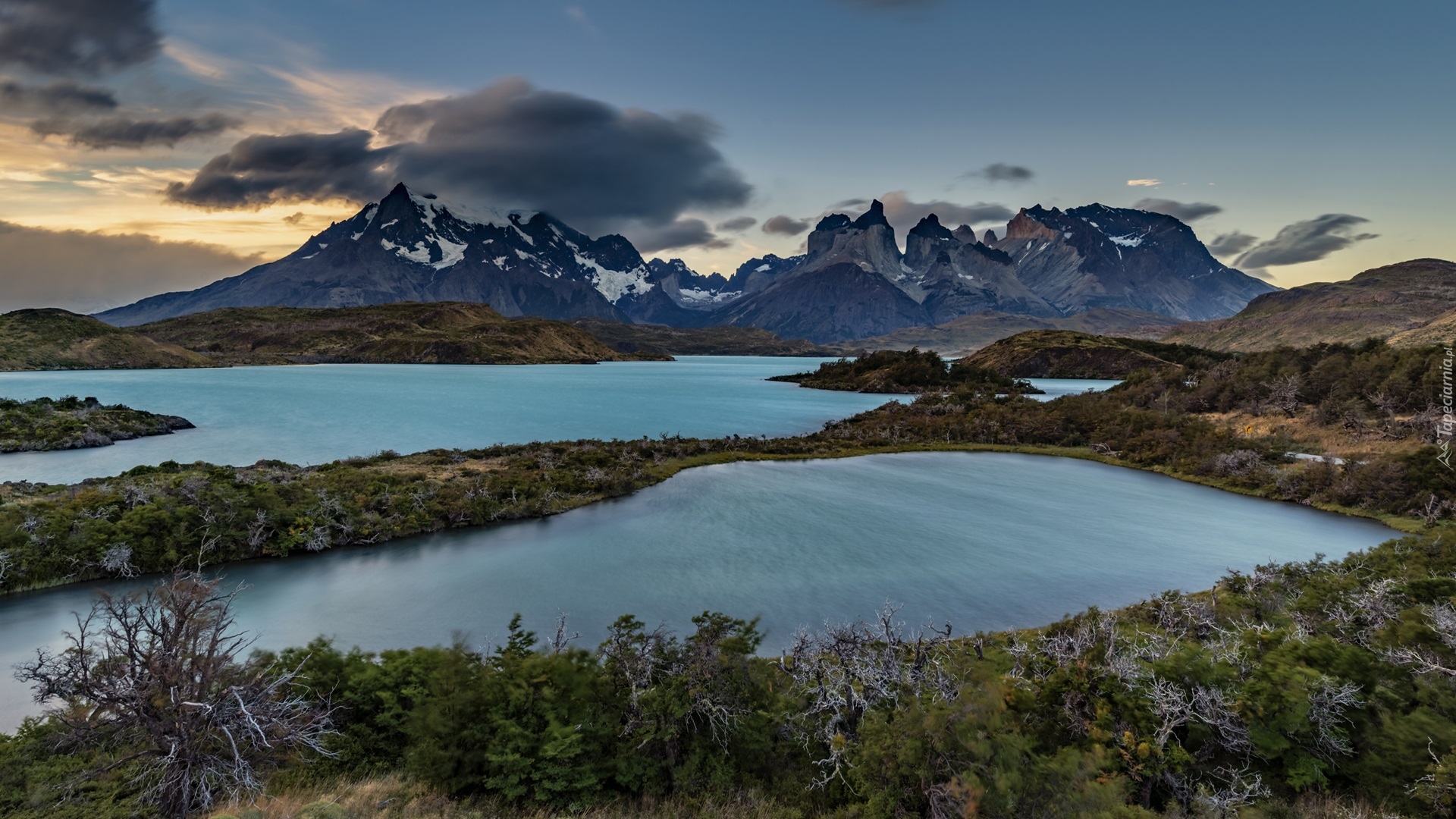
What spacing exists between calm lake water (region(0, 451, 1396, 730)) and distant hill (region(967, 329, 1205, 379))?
14887 centimetres

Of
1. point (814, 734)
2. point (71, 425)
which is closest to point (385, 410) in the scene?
point (71, 425)

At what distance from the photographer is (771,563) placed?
91.5ft

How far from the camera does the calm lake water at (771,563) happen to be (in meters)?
21.5

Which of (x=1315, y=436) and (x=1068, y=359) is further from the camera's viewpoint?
(x=1068, y=359)

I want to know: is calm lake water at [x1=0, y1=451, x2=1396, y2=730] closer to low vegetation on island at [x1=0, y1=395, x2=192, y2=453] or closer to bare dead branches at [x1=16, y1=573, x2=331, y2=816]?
bare dead branches at [x1=16, y1=573, x2=331, y2=816]

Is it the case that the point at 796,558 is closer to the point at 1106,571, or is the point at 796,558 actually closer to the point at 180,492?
the point at 1106,571

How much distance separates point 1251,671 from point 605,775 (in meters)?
12.9

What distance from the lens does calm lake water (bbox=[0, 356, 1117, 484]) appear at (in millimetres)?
54844

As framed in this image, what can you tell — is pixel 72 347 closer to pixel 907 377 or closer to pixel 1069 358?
pixel 907 377

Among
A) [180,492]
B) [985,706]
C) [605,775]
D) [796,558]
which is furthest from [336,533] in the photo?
[985,706]

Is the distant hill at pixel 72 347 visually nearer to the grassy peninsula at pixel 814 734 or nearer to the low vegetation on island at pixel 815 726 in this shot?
the low vegetation on island at pixel 815 726

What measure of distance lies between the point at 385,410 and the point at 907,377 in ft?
336

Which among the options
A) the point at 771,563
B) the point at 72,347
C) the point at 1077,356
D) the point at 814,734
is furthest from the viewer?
the point at 1077,356

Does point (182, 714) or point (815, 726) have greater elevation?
point (182, 714)
